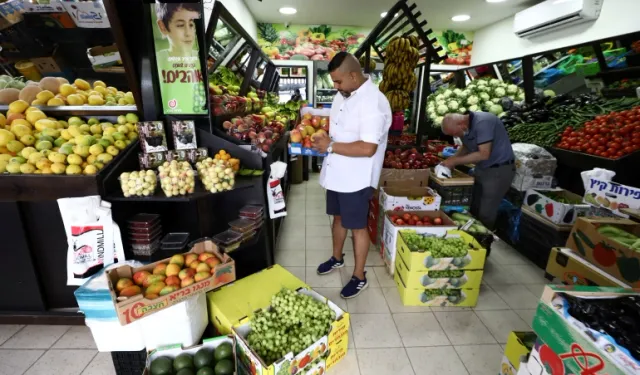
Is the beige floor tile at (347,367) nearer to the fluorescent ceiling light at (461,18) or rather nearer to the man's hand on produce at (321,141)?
the man's hand on produce at (321,141)

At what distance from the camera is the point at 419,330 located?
223 cm

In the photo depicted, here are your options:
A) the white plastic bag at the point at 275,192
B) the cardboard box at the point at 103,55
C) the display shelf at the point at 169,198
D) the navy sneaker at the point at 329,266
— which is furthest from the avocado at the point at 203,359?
the cardboard box at the point at 103,55

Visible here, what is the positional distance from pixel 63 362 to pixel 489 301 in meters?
3.16

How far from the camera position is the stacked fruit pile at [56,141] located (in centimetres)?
191

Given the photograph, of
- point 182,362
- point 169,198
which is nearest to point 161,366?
point 182,362

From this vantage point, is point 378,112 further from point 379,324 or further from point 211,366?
point 211,366

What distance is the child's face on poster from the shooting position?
2094 millimetres

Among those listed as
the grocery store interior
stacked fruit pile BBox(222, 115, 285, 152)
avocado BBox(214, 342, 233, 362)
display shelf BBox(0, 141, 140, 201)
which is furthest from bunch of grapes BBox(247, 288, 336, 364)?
stacked fruit pile BBox(222, 115, 285, 152)

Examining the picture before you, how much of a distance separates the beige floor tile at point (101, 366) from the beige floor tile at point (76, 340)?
0.14 m

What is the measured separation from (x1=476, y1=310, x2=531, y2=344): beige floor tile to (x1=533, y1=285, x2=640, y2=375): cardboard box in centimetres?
125

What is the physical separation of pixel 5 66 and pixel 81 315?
2548mm

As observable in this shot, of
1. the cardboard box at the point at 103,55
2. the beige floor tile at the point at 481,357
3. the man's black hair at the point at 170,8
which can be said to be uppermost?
the man's black hair at the point at 170,8

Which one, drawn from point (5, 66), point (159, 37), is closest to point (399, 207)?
point (159, 37)

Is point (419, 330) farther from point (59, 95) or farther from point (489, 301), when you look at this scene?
point (59, 95)
